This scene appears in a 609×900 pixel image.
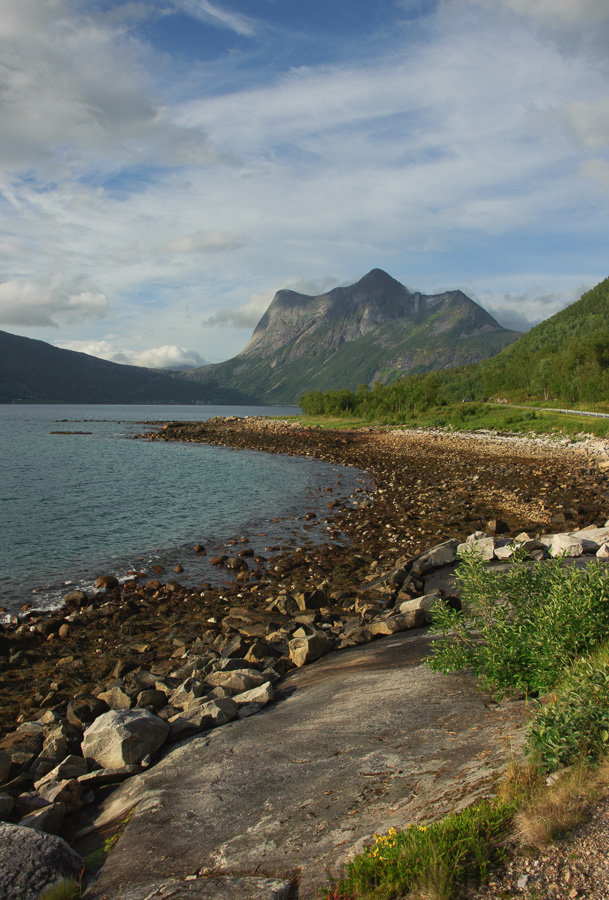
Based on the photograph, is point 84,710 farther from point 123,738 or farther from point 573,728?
Result: point 573,728

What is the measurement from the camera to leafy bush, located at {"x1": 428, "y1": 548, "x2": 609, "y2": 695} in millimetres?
7207

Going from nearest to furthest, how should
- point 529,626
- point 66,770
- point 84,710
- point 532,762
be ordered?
point 532,762 → point 529,626 → point 66,770 → point 84,710

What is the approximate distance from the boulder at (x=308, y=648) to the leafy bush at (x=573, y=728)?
7.15 metres

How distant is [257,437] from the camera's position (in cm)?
10056

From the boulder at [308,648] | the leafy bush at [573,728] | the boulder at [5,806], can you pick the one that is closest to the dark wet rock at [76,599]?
the boulder at [308,648]

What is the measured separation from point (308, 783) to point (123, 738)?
3413mm

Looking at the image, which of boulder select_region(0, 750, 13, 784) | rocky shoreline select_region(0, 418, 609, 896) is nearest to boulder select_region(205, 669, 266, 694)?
rocky shoreline select_region(0, 418, 609, 896)

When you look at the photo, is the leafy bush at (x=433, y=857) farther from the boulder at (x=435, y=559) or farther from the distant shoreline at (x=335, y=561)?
the boulder at (x=435, y=559)

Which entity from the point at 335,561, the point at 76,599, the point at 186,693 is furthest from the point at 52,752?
the point at 335,561

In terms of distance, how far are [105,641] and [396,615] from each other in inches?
337

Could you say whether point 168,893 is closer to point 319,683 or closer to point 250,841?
point 250,841

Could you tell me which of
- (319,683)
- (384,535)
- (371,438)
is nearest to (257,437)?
(371,438)

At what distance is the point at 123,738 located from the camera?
8461 millimetres

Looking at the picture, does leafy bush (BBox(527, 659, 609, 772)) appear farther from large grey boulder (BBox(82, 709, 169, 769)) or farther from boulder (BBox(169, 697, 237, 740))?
large grey boulder (BBox(82, 709, 169, 769))
